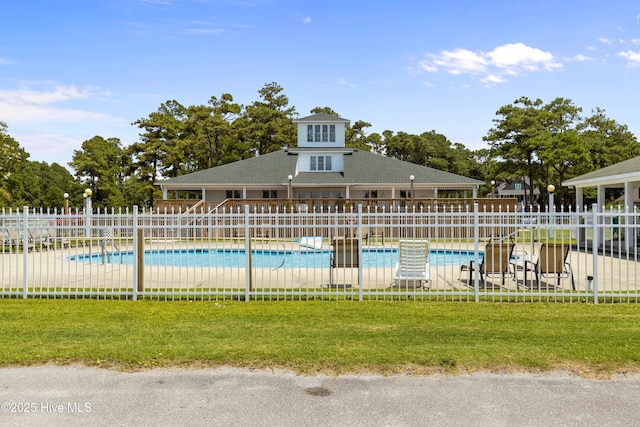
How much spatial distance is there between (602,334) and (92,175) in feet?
184

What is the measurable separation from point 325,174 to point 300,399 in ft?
105

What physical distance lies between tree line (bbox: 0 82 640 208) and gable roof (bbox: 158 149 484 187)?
39.4 ft

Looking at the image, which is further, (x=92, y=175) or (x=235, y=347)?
(x=92, y=175)

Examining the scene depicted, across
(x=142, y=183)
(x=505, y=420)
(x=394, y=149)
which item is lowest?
(x=505, y=420)

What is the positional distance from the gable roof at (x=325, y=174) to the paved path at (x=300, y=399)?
29104 mm

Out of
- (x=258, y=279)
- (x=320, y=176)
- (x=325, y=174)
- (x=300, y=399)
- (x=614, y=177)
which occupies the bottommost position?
(x=300, y=399)

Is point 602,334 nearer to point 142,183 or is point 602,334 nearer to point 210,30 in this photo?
point 210,30

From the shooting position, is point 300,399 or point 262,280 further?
point 262,280

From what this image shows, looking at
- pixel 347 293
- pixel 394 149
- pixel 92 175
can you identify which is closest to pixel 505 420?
pixel 347 293

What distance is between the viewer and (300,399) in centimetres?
475

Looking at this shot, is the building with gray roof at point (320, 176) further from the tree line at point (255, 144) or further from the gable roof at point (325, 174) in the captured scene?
the tree line at point (255, 144)

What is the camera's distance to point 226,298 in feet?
32.2

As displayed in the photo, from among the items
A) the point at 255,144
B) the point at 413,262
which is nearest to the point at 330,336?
the point at 413,262

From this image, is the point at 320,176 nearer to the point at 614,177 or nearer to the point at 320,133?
the point at 320,133
